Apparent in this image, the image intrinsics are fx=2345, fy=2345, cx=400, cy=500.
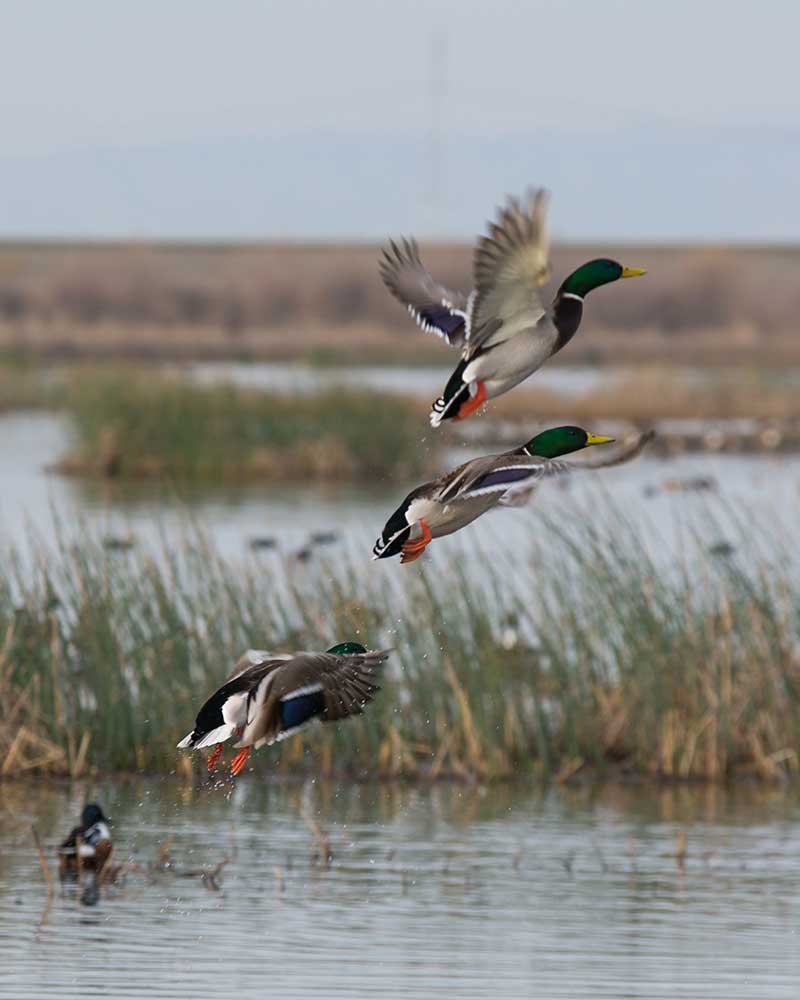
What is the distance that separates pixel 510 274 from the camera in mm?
5023

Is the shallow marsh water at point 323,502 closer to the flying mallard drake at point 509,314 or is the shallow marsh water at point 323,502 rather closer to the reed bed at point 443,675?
the reed bed at point 443,675

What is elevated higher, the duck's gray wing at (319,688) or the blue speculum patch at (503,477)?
the blue speculum patch at (503,477)

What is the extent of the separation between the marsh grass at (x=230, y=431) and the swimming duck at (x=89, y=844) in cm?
2049

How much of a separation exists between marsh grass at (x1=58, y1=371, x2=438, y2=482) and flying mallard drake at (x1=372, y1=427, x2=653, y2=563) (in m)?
25.6

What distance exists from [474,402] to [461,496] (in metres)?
0.20

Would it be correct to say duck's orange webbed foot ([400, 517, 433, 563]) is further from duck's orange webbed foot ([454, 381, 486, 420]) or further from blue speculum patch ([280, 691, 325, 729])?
blue speculum patch ([280, 691, 325, 729])

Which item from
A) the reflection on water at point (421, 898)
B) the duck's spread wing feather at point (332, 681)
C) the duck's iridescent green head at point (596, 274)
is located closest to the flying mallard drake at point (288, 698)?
the duck's spread wing feather at point (332, 681)

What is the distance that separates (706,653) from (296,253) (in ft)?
299

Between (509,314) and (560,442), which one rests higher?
(509,314)

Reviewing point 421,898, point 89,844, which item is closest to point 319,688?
point 421,898

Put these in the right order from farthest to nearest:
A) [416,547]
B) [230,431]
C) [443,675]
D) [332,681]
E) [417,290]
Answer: [230,431], [443,675], [417,290], [332,681], [416,547]

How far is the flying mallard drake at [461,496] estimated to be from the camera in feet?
16.2

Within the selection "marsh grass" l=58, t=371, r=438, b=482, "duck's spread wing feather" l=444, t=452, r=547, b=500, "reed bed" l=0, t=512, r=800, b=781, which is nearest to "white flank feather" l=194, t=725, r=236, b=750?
"duck's spread wing feather" l=444, t=452, r=547, b=500

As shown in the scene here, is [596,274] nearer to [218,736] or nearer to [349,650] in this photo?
[349,650]
